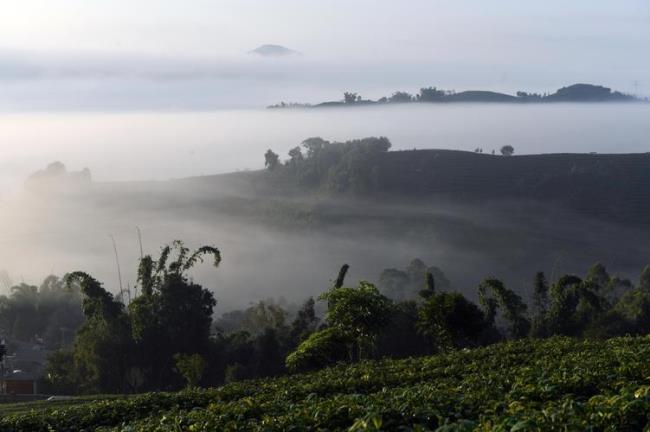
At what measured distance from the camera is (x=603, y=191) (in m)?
118

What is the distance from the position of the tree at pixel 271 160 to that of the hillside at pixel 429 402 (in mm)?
124692

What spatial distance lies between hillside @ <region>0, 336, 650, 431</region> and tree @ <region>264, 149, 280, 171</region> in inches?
4909

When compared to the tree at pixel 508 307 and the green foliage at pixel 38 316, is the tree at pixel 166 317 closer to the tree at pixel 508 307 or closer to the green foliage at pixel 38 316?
the tree at pixel 508 307

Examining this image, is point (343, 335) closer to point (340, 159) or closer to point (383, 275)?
point (383, 275)

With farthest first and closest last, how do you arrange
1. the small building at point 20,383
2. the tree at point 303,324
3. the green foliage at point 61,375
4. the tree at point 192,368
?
the small building at point 20,383, the tree at point 303,324, the green foliage at point 61,375, the tree at point 192,368

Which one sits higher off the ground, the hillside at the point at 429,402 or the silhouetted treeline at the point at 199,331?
the hillside at the point at 429,402

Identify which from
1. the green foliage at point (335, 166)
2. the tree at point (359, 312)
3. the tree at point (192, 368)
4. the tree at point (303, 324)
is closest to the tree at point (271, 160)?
the green foliage at point (335, 166)

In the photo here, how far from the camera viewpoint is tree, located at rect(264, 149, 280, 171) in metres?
144

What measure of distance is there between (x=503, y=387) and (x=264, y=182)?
12975cm

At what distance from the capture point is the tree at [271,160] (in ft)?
471

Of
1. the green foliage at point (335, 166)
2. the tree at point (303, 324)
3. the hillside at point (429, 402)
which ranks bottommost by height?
the tree at point (303, 324)

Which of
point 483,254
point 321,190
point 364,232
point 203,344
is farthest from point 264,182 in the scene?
point 203,344

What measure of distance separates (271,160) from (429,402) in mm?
134770

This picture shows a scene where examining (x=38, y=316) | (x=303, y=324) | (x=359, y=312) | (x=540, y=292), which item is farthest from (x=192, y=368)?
(x=38, y=316)
